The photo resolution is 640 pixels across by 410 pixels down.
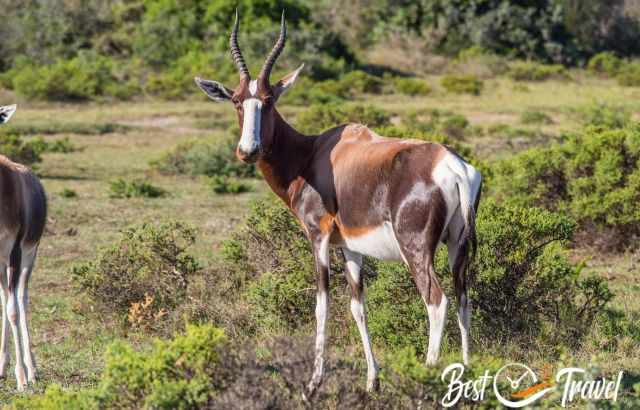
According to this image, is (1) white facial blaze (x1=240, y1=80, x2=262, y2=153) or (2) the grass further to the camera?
(2) the grass

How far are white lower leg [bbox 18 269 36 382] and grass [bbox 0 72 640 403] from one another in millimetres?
128

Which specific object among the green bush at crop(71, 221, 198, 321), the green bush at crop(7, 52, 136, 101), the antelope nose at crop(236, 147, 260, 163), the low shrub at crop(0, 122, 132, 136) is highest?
the antelope nose at crop(236, 147, 260, 163)

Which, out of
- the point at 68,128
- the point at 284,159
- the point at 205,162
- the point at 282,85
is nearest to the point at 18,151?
the point at 205,162

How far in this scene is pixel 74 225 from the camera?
1416cm

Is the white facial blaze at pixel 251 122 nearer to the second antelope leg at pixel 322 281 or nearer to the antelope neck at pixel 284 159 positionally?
the antelope neck at pixel 284 159

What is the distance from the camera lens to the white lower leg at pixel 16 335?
23.2 feet

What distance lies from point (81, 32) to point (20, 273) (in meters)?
35.9

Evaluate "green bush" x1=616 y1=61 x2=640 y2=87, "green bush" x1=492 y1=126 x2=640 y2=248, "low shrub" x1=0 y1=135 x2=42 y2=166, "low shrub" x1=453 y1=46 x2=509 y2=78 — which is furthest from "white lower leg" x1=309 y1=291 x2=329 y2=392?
"low shrub" x1=453 y1=46 x2=509 y2=78

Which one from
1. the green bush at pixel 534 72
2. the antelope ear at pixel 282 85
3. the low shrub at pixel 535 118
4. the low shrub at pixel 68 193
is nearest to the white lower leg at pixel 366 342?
the antelope ear at pixel 282 85

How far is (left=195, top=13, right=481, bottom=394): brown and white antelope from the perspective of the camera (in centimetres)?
590

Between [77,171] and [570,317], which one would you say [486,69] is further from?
[570,317]

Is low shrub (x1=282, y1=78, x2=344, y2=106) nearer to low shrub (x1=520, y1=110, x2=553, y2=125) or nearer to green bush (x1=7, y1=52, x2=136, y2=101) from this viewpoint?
green bush (x1=7, y1=52, x2=136, y2=101)

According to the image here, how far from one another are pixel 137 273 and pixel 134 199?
22.8 ft

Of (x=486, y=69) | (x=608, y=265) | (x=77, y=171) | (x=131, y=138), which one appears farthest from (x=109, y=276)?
(x=486, y=69)
